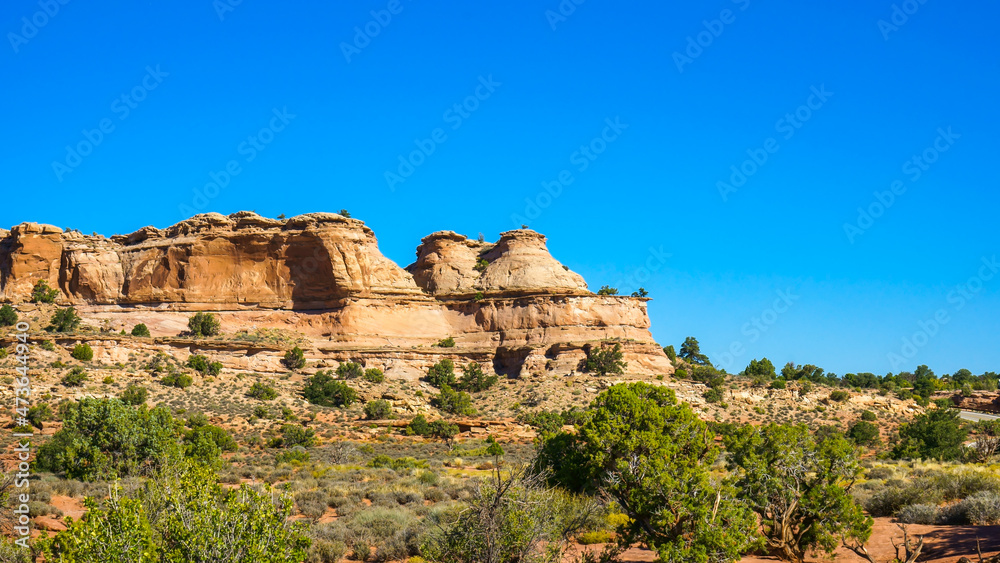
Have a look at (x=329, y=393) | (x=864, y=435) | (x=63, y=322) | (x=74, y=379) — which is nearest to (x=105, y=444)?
(x=74, y=379)

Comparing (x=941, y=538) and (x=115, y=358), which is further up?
(x=115, y=358)

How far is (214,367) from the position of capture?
53.1 meters

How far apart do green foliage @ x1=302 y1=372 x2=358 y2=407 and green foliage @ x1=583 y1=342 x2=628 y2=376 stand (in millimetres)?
19885

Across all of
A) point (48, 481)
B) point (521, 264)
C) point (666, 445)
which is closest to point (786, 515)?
point (666, 445)

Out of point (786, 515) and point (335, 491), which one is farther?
point (335, 491)

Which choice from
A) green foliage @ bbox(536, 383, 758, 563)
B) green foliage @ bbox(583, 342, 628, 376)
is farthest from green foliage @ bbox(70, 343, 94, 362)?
green foliage @ bbox(536, 383, 758, 563)

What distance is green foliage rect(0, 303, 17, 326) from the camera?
57.4 m

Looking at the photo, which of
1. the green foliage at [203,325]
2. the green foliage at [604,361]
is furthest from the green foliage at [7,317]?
the green foliage at [604,361]

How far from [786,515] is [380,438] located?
3100 cm

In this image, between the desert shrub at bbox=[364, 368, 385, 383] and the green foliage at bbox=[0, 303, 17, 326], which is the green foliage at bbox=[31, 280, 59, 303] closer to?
the green foliage at bbox=[0, 303, 17, 326]

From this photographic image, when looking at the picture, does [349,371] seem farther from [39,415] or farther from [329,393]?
[39,415]

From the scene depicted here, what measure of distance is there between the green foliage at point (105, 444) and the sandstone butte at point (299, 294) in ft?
126

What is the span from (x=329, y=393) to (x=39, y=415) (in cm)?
1919

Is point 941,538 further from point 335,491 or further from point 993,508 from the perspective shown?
point 335,491
